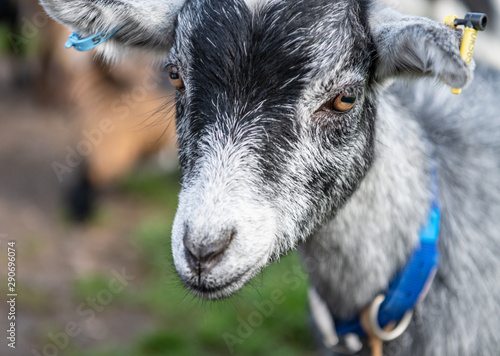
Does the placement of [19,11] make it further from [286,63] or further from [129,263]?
[286,63]

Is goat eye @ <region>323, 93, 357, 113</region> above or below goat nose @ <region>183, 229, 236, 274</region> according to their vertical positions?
above

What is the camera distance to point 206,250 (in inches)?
79.1

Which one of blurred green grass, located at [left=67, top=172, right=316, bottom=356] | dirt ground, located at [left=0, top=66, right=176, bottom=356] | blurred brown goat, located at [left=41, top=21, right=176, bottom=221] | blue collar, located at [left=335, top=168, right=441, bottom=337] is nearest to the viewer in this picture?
blue collar, located at [left=335, top=168, right=441, bottom=337]

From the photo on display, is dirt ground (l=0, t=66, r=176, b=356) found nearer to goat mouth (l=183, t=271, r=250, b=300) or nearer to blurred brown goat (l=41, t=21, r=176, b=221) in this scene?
blurred brown goat (l=41, t=21, r=176, b=221)

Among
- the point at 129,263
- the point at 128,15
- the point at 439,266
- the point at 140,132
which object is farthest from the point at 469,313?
the point at 140,132

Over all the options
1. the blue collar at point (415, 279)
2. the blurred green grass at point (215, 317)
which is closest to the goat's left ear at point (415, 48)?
the blue collar at point (415, 279)

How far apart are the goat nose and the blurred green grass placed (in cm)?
222

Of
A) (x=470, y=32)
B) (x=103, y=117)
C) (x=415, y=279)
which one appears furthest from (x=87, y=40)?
(x=103, y=117)

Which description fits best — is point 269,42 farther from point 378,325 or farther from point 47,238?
point 47,238

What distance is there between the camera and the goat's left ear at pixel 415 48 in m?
1.97

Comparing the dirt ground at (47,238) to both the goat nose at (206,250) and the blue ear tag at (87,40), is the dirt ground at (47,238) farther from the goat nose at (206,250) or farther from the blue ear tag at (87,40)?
the goat nose at (206,250)

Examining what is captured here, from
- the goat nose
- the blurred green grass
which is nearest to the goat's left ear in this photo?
the goat nose

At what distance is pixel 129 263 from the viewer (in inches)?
225

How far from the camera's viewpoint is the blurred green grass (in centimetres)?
462
